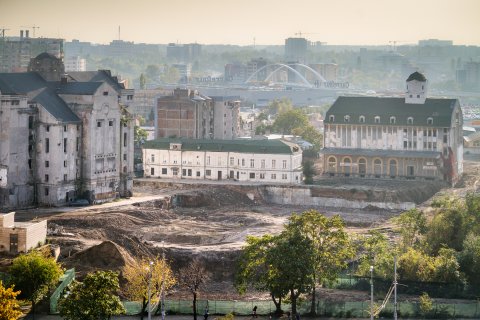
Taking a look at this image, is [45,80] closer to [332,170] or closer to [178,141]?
[178,141]

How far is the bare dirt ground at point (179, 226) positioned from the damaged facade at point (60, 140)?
2.30 metres

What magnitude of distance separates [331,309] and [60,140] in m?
36.8

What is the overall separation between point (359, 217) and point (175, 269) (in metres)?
28.7

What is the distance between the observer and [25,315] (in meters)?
60.2

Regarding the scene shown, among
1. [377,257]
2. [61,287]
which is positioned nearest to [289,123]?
[377,257]

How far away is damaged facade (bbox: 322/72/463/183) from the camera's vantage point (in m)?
115

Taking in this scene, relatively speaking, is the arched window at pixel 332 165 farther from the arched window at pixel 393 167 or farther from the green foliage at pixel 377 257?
the green foliage at pixel 377 257

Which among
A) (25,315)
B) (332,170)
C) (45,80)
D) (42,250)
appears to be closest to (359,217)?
(332,170)

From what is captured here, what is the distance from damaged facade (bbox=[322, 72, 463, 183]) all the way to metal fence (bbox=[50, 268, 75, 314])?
54280mm

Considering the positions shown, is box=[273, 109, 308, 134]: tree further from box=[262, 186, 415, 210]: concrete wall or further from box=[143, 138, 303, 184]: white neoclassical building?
box=[262, 186, 415, 210]: concrete wall

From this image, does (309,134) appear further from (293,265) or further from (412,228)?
(293,265)

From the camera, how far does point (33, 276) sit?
199 ft

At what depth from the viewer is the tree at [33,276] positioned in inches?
2387

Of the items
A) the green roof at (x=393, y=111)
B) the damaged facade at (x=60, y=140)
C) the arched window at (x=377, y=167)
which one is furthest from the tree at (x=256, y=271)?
the green roof at (x=393, y=111)
